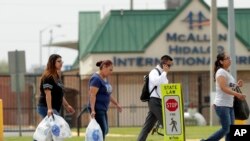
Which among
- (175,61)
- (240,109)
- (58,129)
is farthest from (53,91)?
(175,61)

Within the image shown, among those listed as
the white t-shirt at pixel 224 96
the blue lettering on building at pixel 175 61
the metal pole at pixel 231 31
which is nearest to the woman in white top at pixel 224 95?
the white t-shirt at pixel 224 96

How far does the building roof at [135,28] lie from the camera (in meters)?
47.1

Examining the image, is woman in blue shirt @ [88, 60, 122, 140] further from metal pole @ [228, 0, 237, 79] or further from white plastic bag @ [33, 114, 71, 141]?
metal pole @ [228, 0, 237, 79]

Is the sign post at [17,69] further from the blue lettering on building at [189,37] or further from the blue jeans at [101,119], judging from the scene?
the blue lettering on building at [189,37]

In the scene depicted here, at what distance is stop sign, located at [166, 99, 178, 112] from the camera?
17453 millimetres

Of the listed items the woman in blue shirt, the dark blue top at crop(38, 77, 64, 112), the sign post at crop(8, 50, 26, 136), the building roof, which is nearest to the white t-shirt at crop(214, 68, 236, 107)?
the woman in blue shirt

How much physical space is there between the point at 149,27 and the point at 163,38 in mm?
1494

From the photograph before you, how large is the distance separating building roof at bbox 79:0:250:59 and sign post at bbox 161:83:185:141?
Result: 2923 centimetres

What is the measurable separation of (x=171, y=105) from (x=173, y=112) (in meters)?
0.15

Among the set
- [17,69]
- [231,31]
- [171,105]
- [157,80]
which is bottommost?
[171,105]

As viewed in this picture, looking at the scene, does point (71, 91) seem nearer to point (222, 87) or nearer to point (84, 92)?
point (84, 92)

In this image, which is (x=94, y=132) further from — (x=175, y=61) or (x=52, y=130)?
(x=175, y=61)

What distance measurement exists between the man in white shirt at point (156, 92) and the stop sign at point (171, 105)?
324mm

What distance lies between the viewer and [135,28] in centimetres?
4844
